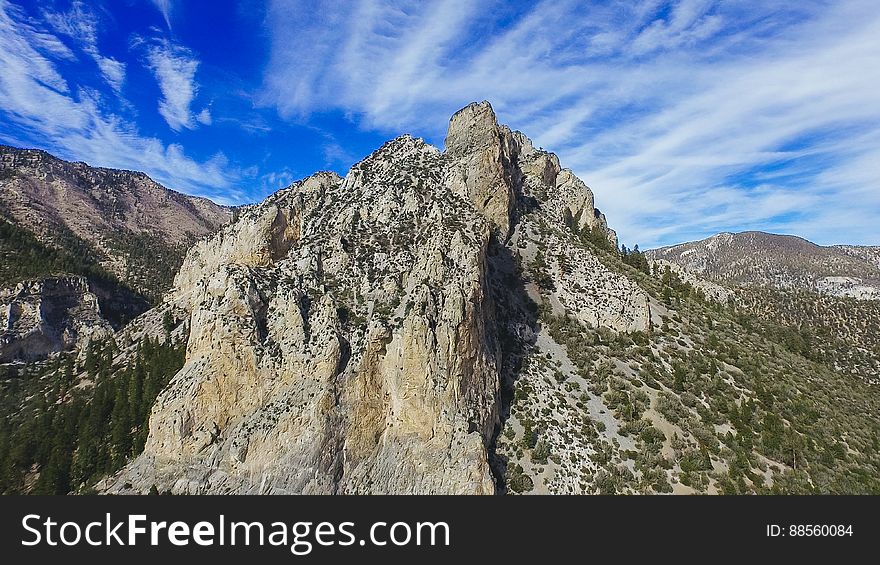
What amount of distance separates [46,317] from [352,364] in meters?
95.9

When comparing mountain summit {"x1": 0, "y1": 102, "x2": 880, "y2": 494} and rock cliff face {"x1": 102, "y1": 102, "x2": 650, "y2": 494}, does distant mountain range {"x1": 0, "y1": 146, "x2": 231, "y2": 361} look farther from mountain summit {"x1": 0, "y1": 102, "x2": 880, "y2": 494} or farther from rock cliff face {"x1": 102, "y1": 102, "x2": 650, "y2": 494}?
rock cliff face {"x1": 102, "y1": 102, "x2": 650, "y2": 494}

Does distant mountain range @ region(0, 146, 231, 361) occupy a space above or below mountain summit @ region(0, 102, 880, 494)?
above

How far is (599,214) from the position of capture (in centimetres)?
8794

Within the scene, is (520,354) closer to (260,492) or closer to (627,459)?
(627,459)

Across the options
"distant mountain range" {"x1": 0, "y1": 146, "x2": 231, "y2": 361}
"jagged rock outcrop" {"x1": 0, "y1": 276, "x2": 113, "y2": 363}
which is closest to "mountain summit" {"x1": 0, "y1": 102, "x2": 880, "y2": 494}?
"jagged rock outcrop" {"x1": 0, "y1": 276, "x2": 113, "y2": 363}

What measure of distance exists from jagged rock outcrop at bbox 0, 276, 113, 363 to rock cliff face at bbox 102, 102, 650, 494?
235 ft

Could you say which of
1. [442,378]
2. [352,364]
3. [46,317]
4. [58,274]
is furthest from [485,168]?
[58,274]

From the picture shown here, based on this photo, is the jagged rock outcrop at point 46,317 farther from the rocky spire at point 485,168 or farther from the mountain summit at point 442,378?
the rocky spire at point 485,168

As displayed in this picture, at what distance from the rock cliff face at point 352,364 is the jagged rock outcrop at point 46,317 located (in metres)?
71.5

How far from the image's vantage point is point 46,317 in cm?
9338

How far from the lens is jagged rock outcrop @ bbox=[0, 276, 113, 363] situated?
284 feet

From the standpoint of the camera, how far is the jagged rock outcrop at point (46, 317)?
8644 cm
